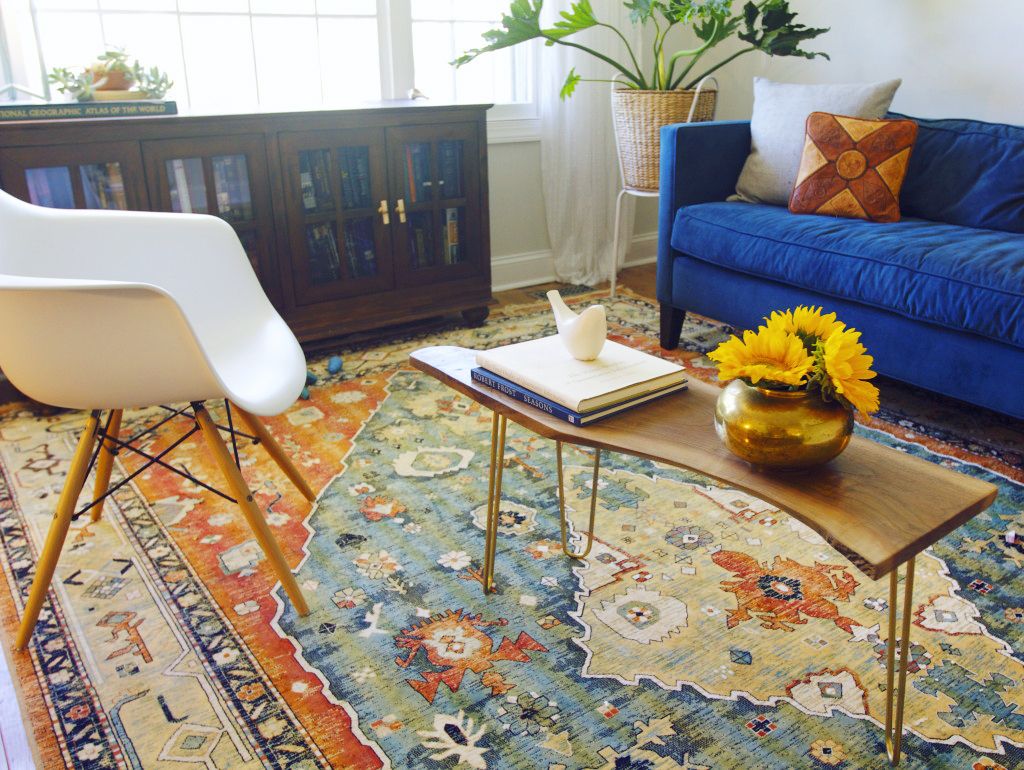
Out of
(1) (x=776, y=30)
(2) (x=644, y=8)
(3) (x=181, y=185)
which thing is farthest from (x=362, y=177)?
(1) (x=776, y=30)

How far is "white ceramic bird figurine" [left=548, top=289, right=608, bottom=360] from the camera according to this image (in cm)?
139

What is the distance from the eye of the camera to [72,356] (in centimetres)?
138

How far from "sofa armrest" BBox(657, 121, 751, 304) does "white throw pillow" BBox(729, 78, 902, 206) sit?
45 mm

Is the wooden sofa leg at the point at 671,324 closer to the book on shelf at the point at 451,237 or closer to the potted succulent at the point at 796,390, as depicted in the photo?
the book on shelf at the point at 451,237

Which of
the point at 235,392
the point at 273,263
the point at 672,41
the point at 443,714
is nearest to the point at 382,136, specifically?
the point at 273,263

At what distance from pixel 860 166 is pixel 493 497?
173 cm

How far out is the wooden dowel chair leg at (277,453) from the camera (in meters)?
1.81

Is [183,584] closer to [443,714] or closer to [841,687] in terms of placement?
[443,714]

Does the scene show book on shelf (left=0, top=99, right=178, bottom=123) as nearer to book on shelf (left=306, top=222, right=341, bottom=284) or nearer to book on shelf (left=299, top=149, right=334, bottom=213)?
book on shelf (left=299, top=149, right=334, bottom=213)

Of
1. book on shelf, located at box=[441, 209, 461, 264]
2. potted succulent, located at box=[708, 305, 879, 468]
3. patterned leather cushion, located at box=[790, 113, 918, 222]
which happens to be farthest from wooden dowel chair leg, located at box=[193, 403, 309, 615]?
patterned leather cushion, located at box=[790, 113, 918, 222]

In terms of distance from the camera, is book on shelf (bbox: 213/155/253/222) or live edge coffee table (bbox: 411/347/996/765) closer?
live edge coffee table (bbox: 411/347/996/765)

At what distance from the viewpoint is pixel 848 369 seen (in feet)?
3.53

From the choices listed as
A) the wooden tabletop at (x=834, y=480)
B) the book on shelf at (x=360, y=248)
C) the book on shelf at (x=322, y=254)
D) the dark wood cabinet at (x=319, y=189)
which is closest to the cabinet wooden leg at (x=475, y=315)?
the dark wood cabinet at (x=319, y=189)

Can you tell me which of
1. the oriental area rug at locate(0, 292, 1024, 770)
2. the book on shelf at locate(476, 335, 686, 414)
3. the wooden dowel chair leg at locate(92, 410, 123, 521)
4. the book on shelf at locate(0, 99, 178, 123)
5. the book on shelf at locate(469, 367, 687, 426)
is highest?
the book on shelf at locate(0, 99, 178, 123)
